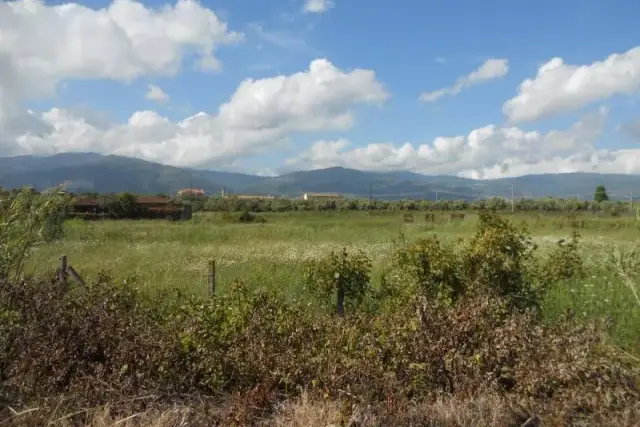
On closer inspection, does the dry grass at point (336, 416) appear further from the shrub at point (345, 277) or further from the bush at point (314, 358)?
the shrub at point (345, 277)

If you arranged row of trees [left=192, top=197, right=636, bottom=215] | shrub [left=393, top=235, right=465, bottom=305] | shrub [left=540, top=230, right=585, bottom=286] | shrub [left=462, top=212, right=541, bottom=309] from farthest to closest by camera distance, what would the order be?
row of trees [left=192, top=197, right=636, bottom=215]
shrub [left=540, top=230, right=585, bottom=286]
shrub [left=393, top=235, right=465, bottom=305]
shrub [left=462, top=212, right=541, bottom=309]

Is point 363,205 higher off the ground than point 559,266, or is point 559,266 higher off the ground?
point 559,266

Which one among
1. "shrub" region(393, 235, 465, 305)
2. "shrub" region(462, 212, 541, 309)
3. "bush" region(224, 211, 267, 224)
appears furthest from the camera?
"bush" region(224, 211, 267, 224)

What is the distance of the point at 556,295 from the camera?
24.7 feet

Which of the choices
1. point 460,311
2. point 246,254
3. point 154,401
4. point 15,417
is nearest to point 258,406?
point 154,401

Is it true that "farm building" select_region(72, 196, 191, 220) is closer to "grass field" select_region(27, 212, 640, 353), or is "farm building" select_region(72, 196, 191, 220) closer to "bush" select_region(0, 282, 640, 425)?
"grass field" select_region(27, 212, 640, 353)

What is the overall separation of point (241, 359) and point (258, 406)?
22.7 inches

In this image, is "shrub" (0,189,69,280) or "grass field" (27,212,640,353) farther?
"grass field" (27,212,640,353)

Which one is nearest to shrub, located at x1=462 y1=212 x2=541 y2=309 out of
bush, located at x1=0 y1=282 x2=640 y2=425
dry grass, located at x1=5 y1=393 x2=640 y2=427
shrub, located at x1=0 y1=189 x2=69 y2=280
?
bush, located at x1=0 y1=282 x2=640 y2=425

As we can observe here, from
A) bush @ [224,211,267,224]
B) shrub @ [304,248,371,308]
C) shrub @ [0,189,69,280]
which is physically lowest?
bush @ [224,211,267,224]

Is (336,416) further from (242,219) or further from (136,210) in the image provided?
(136,210)

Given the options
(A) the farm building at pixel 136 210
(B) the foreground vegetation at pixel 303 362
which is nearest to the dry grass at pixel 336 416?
(B) the foreground vegetation at pixel 303 362

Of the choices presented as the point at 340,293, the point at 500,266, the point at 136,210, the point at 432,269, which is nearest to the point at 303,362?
the point at 432,269

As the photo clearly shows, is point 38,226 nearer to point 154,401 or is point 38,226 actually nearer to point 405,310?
point 154,401
